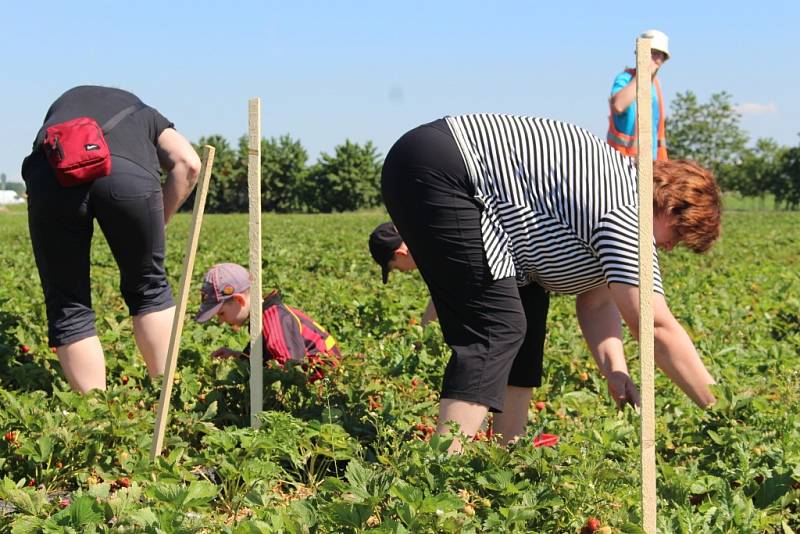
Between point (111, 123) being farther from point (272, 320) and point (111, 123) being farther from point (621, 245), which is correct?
point (621, 245)

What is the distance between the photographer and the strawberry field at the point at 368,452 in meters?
2.37

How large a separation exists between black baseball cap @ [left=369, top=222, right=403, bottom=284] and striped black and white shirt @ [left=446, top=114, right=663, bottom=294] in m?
1.95

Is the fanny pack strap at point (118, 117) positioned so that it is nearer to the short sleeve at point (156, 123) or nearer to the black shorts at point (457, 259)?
the short sleeve at point (156, 123)

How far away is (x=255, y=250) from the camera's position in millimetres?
3141

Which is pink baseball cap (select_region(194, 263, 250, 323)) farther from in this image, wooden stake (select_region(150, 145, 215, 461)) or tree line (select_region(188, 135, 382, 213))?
tree line (select_region(188, 135, 382, 213))

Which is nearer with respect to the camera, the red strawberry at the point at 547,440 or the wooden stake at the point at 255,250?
the red strawberry at the point at 547,440

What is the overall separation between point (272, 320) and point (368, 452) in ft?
2.81

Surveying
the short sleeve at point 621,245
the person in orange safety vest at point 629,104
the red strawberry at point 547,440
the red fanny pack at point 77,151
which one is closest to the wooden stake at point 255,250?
the red fanny pack at point 77,151

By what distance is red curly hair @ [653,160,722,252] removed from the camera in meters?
2.76

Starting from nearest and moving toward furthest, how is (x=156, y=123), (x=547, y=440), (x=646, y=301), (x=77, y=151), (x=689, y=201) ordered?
1. (x=646, y=301)
2. (x=689, y=201)
3. (x=547, y=440)
4. (x=77, y=151)
5. (x=156, y=123)

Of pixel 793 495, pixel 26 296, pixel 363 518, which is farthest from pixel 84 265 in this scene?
pixel 26 296

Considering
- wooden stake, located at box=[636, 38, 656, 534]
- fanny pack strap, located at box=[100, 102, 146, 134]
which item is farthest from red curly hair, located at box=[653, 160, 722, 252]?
fanny pack strap, located at box=[100, 102, 146, 134]

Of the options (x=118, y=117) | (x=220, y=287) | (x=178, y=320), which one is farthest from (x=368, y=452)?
(x=118, y=117)

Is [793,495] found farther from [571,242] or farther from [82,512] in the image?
[82,512]
